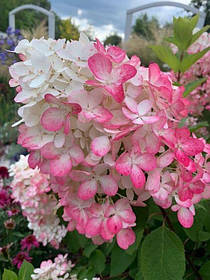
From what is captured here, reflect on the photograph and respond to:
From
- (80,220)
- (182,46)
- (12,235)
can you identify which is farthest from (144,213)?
(12,235)

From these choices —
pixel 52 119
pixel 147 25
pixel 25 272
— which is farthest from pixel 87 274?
pixel 147 25

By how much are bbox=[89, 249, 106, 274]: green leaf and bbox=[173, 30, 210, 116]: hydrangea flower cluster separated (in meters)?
0.45

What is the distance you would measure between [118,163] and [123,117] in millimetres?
46

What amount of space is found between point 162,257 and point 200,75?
0.59 m

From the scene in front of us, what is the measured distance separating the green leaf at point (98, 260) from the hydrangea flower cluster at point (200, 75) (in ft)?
1.48

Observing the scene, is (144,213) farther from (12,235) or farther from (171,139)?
(12,235)

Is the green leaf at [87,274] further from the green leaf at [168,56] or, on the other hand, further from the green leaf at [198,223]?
the green leaf at [168,56]

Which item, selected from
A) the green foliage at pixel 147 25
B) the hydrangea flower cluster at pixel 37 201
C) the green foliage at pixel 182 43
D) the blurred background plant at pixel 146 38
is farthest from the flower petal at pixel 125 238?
the green foliage at pixel 147 25

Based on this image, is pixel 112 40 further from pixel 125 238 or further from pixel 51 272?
pixel 125 238

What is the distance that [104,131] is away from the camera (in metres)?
0.31

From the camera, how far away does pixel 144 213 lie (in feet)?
1.31

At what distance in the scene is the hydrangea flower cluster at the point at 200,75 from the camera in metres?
0.79

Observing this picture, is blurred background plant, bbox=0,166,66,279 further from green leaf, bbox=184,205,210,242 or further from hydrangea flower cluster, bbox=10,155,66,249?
green leaf, bbox=184,205,210,242

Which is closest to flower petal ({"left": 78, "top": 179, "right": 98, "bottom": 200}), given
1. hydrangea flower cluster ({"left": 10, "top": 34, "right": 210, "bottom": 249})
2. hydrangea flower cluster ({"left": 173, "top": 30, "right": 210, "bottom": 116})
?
hydrangea flower cluster ({"left": 10, "top": 34, "right": 210, "bottom": 249})
